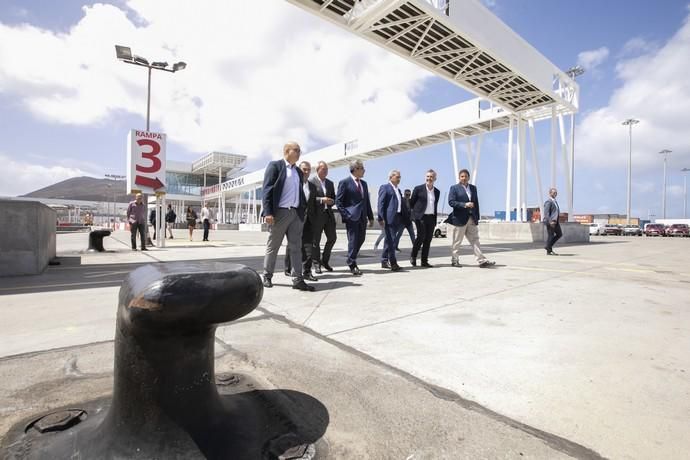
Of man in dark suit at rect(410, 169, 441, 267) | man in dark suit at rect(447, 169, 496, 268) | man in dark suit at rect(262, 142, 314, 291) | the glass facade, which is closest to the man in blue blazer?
man in dark suit at rect(410, 169, 441, 267)

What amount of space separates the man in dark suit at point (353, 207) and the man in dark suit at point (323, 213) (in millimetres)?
182

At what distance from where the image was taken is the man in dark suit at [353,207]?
548 cm

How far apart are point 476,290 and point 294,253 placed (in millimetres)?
2218

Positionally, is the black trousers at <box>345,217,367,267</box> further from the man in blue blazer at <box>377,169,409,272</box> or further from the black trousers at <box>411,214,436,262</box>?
the black trousers at <box>411,214,436,262</box>

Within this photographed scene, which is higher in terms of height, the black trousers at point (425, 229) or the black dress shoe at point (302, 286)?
the black trousers at point (425, 229)

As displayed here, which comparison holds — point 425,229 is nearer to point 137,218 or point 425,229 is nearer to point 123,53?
point 137,218

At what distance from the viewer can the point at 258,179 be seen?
39.8 meters

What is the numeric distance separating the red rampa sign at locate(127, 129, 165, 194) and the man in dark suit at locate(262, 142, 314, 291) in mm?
8813

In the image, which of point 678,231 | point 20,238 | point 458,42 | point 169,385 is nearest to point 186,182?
point 458,42

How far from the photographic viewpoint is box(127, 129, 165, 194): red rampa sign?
36.0 ft

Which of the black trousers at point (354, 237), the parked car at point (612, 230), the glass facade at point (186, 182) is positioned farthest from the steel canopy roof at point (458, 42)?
the glass facade at point (186, 182)

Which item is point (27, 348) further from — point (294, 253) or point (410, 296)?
point (410, 296)

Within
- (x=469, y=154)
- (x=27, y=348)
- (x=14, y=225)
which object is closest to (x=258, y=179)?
(x=469, y=154)

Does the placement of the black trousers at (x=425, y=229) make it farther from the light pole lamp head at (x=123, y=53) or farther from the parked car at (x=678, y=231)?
the parked car at (x=678, y=231)
